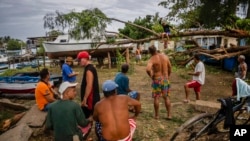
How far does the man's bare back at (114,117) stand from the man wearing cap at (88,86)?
3.87 ft

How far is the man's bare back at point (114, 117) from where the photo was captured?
321cm

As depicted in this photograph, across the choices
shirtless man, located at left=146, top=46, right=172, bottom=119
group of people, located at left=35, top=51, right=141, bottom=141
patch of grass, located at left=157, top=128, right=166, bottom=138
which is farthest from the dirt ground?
group of people, located at left=35, top=51, right=141, bottom=141

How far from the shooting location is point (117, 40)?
11672mm

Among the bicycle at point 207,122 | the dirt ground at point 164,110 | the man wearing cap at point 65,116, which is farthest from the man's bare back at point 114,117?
the dirt ground at point 164,110

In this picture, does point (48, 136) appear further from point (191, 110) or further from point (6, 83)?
point (6, 83)

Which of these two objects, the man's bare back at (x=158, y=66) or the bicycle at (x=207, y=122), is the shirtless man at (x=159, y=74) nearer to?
the man's bare back at (x=158, y=66)

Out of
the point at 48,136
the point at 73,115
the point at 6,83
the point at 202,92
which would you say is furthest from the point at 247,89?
the point at 6,83

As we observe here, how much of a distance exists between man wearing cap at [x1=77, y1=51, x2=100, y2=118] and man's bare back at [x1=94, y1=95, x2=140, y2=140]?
1.18 meters

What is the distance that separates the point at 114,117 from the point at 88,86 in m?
1.35

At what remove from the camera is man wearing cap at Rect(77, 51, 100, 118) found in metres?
4.44

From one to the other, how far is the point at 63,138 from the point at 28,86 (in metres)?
6.45

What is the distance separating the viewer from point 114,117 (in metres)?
3.22

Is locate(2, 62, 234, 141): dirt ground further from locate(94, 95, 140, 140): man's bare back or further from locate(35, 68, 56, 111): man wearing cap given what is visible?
locate(94, 95, 140, 140): man's bare back

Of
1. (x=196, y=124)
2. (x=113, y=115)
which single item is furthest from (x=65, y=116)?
(x=196, y=124)
